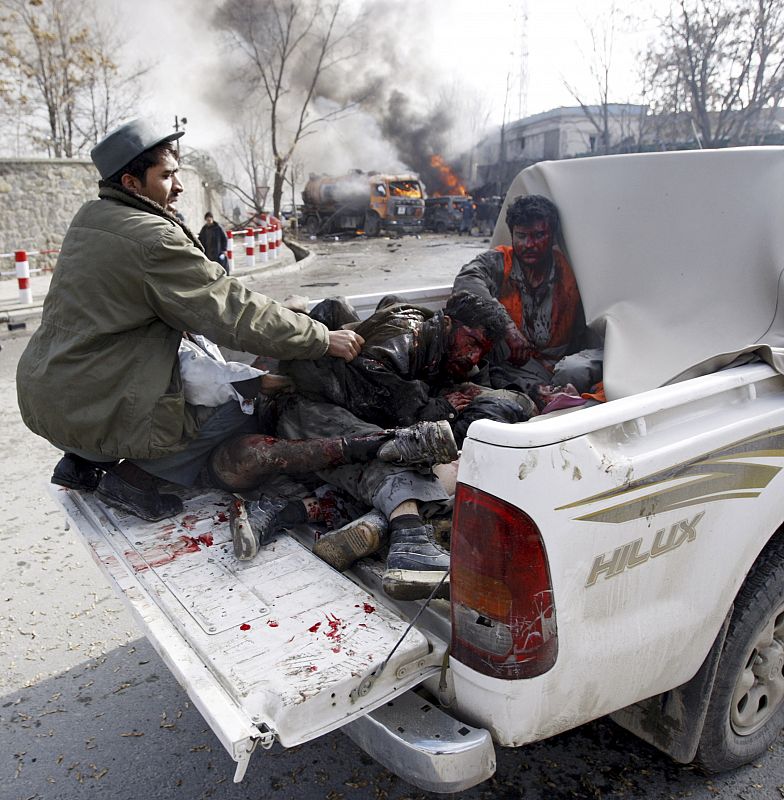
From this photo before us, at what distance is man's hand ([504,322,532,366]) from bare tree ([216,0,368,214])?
36.9 meters

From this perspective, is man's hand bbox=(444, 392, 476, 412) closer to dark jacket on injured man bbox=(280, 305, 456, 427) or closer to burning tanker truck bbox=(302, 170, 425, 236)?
dark jacket on injured man bbox=(280, 305, 456, 427)

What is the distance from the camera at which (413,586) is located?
2.19 metres

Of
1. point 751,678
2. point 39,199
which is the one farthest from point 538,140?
point 751,678

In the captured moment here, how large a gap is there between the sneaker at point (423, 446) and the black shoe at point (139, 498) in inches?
35.2

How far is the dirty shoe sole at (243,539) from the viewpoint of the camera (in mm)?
2516

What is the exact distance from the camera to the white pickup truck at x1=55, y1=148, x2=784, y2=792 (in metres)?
1.81

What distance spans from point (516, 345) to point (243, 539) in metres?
2.02

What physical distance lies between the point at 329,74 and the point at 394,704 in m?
53.1

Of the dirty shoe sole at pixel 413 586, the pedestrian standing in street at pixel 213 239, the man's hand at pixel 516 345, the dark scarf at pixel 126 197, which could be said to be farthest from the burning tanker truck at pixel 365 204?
the dirty shoe sole at pixel 413 586

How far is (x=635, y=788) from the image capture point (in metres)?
2.63

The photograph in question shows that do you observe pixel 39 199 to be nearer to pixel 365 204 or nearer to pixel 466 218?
pixel 365 204

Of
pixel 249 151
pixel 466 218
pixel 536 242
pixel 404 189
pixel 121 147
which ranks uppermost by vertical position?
pixel 249 151

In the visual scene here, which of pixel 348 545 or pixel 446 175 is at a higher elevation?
pixel 446 175

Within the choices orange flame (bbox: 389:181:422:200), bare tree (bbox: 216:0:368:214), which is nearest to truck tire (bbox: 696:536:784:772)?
orange flame (bbox: 389:181:422:200)
